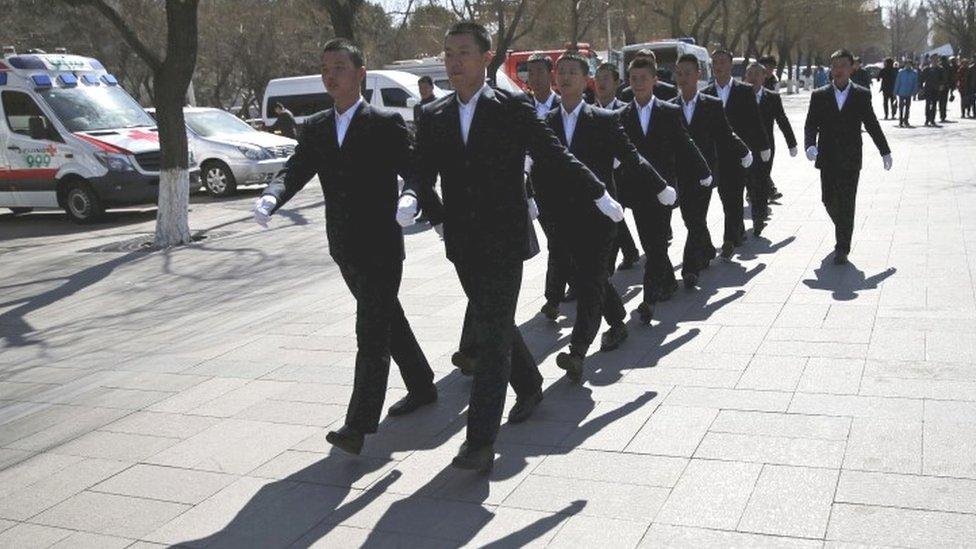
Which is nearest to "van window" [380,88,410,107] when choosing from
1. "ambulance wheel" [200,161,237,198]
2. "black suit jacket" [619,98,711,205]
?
"ambulance wheel" [200,161,237,198]

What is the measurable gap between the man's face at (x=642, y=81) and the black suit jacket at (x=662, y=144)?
12 centimetres

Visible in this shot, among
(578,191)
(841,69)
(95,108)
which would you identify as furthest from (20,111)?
(578,191)

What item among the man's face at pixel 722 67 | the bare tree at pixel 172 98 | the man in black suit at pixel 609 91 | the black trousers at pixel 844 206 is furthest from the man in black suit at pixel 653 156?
the bare tree at pixel 172 98

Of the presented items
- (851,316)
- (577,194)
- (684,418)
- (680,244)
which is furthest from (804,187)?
(684,418)

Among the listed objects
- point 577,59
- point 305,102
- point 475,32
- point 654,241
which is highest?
point 475,32

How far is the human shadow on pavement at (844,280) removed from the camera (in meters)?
7.42

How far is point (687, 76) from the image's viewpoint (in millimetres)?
8117

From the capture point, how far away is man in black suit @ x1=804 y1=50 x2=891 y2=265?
845 cm

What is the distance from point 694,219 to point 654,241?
3.21 feet

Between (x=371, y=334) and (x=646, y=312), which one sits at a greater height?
(x=371, y=334)

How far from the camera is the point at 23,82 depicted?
16234 mm

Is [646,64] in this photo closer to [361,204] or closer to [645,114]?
[645,114]

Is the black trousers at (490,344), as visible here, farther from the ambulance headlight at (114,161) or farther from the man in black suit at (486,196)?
the ambulance headlight at (114,161)

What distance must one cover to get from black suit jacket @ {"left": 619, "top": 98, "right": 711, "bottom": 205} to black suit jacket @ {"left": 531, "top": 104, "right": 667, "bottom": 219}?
1262 millimetres
